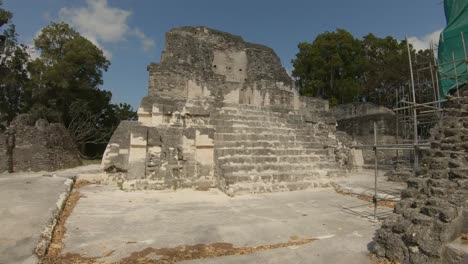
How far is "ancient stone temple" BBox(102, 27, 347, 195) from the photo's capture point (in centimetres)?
685

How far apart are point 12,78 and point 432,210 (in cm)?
2782

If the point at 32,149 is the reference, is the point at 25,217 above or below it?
below

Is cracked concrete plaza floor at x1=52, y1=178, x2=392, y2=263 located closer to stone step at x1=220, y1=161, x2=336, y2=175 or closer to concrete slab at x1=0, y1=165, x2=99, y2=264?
concrete slab at x1=0, y1=165, x2=99, y2=264

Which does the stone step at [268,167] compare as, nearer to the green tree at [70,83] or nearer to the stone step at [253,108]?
the stone step at [253,108]

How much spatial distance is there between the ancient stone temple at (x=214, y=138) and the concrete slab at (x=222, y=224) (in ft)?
2.21

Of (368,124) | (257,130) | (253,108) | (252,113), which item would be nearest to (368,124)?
(368,124)

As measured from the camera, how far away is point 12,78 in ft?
73.1

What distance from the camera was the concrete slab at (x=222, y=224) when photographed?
3000 mm

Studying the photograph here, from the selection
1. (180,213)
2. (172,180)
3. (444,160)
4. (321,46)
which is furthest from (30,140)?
(321,46)

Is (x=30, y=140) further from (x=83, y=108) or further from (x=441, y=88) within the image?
(x=441, y=88)

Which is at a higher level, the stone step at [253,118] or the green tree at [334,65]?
the green tree at [334,65]

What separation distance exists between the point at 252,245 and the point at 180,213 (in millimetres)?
1754

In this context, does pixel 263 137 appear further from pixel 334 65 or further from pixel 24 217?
pixel 334 65

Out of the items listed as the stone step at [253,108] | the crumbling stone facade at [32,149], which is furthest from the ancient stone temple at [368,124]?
the crumbling stone facade at [32,149]
